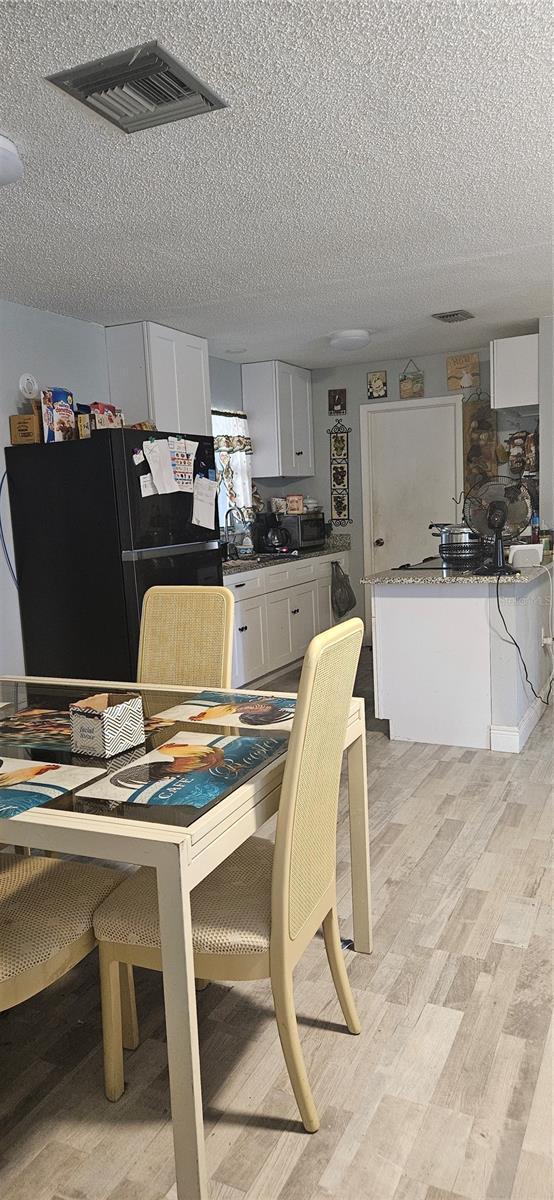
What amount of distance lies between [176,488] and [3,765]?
2.68 meters

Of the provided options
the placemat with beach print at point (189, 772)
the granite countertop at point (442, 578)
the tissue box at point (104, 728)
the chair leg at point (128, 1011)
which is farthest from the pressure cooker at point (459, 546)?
the chair leg at point (128, 1011)

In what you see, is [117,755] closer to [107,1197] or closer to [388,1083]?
[107,1197]

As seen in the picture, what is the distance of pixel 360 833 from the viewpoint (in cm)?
209

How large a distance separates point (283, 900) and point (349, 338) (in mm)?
4251

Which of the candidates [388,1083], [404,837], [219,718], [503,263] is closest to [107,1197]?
[388,1083]

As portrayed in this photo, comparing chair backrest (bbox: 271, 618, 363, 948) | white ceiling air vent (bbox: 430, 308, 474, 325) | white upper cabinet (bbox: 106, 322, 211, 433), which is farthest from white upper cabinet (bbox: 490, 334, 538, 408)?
chair backrest (bbox: 271, 618, 363, 948)

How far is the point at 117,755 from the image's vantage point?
170cm

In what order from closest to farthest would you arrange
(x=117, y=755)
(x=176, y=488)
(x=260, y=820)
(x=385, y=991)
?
(x=260, y=820) → (x=117, y=755) → (x=385, y=991) → (x=176, y=488)

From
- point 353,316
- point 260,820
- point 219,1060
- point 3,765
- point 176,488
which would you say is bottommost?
point 219,1060

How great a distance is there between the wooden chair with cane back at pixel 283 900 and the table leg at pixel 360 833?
29 centimetres

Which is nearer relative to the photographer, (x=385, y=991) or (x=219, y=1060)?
(x=219, y=1060)

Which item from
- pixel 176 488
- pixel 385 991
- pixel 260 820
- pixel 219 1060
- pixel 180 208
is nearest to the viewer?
pixel 260 820

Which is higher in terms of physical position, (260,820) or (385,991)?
(260,820)

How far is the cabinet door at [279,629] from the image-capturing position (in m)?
5.46
